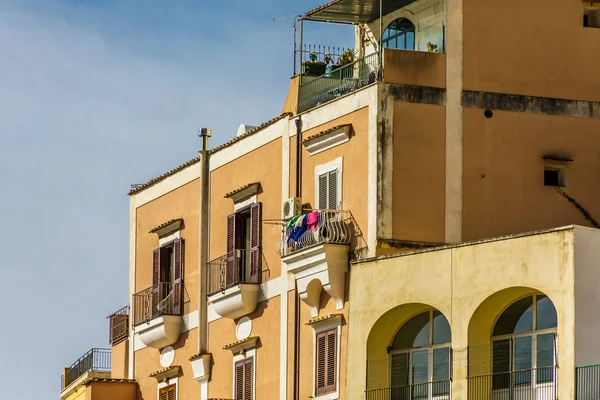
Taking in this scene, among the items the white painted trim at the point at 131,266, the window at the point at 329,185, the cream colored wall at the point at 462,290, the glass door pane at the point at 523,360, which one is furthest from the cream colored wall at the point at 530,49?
the white painted trim at the point at 131,266

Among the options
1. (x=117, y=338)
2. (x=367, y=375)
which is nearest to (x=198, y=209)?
(x=117, y=338)

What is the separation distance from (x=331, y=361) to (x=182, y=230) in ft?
31.9

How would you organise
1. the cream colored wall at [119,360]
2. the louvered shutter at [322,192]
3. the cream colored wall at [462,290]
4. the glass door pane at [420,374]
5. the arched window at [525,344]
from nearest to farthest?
1. the cream colored wall at [462,290]
2. the arched window at [525,344]
3. the glass door pane at [420,374]
4. the louvered shutter at [322,192]
5. the cream colored wall at [119,360]

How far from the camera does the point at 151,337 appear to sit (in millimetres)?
61812

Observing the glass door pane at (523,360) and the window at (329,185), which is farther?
the window at (329,185)

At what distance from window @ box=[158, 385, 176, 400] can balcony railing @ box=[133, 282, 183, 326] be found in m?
1.74

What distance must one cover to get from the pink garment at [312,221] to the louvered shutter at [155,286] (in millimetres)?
9241

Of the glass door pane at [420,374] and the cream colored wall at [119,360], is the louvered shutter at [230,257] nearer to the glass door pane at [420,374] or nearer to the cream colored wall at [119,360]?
the cream colored wall at [119,360]

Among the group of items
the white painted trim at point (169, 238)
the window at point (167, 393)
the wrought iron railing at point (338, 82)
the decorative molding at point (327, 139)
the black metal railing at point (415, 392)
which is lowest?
the black metal railing at point (415, 392)

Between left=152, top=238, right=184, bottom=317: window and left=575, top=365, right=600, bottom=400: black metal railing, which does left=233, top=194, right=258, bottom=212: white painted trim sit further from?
left=575, top=365, right=600, bottom=400: black metal railing

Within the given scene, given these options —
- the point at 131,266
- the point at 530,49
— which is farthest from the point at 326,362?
the point at 131,266

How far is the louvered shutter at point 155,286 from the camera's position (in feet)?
204

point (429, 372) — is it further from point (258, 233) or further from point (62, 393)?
point (62, 393)

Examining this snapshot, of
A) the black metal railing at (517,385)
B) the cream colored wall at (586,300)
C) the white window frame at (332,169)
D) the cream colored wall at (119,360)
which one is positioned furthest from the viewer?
the cream colored wall at (119,360)
